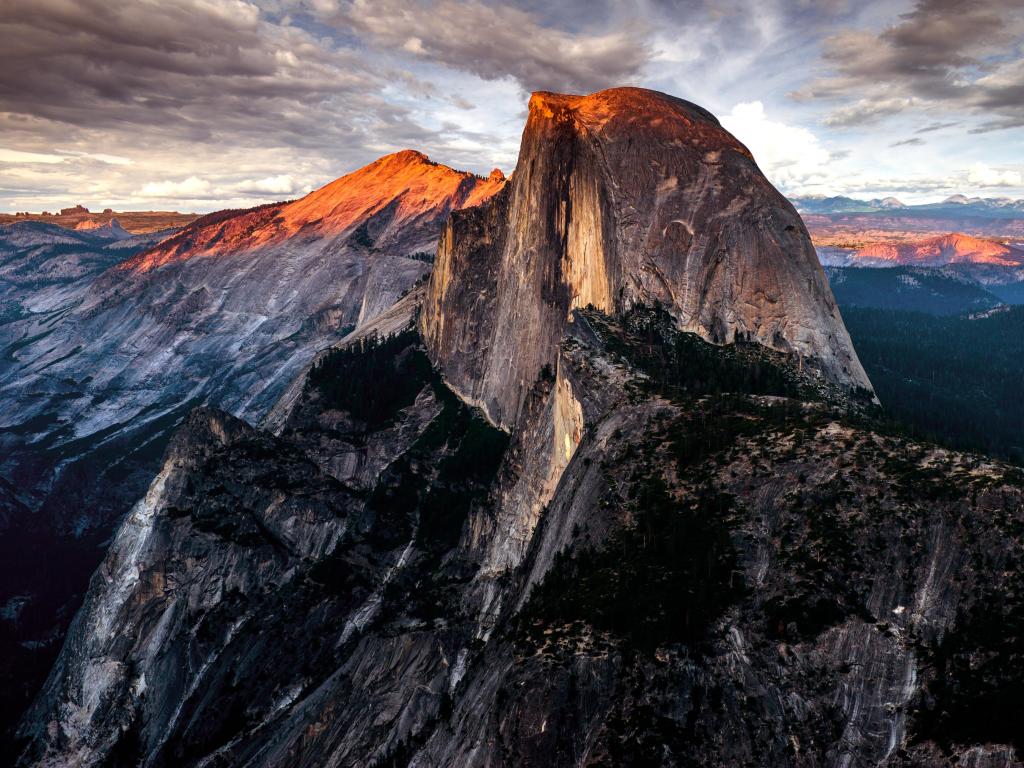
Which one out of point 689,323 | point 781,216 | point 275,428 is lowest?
point 275,428

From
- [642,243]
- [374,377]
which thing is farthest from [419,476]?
[642,243]

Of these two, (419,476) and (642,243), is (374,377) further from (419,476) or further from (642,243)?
(642,243)

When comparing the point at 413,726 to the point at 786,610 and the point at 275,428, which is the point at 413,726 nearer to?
the point at 786,610

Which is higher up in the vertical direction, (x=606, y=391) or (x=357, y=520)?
(x=606, y=391)

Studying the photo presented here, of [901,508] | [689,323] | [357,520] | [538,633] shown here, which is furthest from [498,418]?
[901,508]

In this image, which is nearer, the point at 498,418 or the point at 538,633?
the point at 538,633
